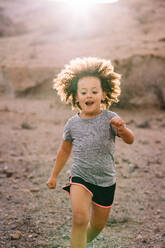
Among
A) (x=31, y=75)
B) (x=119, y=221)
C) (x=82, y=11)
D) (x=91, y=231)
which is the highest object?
(x=82, y=11)

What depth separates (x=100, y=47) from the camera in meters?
11.5

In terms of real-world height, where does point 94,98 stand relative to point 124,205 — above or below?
above

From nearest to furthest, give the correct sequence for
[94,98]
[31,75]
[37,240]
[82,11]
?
[94,98], [37,240], [31,75], [82,11]

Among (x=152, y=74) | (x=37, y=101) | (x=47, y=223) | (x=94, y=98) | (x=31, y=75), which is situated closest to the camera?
(x=94, y=98)

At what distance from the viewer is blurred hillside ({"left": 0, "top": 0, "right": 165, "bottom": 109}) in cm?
856

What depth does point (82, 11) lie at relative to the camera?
22578 millimetres

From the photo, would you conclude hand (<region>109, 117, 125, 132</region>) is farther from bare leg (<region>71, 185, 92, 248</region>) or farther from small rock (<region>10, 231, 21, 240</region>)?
small rock (<region>10, 231, 21, 240</region>)

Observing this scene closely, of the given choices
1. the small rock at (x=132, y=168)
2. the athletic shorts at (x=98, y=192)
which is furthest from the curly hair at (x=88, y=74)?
the small rock at (x=132, y=168)

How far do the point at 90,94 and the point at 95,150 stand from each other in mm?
418

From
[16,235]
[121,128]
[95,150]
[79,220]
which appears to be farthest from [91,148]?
[16,235]

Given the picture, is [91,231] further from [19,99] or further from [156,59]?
[19,99]

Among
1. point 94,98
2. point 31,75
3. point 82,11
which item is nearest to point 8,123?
point 31,75

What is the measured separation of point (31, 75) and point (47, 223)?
8693 millimetres

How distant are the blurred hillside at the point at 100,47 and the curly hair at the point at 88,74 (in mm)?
6322
